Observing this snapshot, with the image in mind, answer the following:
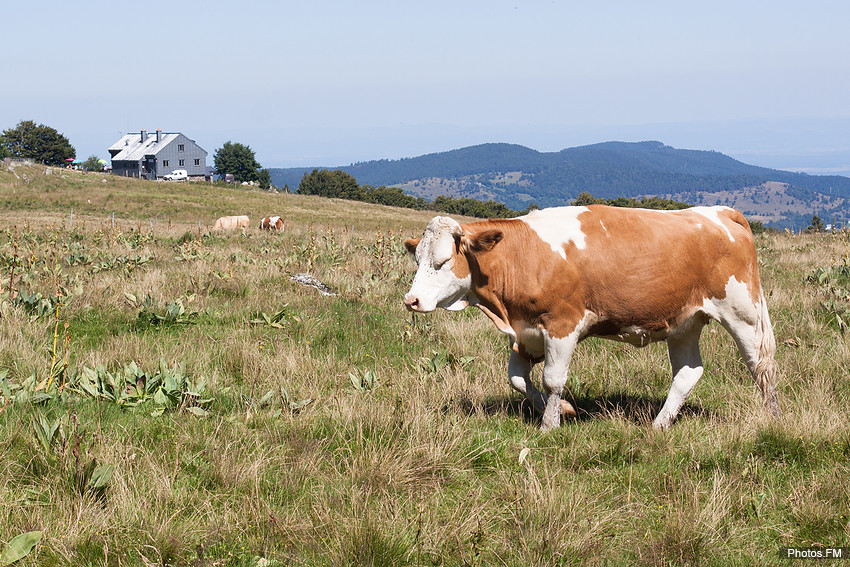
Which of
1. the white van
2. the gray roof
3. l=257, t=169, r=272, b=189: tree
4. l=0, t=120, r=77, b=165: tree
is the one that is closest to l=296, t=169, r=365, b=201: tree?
l=257, t=169, r=272, b=189: tree

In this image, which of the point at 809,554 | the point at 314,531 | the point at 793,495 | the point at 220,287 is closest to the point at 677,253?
the point at 793,495

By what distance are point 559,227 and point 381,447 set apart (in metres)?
2.33

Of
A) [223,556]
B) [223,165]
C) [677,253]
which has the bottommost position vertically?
[223,556]

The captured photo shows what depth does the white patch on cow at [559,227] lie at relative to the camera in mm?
5520

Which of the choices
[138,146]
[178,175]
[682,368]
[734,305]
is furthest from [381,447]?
[138,146]

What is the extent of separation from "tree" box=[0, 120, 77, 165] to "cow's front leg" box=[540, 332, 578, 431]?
132 m

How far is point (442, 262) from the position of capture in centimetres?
541

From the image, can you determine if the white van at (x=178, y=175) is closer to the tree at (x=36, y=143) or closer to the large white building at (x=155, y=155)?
the large white building at (x=155, y=155)

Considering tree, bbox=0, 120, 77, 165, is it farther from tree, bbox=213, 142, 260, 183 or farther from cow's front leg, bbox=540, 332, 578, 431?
cow's front leg, bbox=540, 332, 578, 431

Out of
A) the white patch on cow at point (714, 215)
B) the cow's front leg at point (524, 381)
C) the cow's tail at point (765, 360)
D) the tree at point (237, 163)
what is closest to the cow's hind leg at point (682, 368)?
the cow's tail at point (765, 360)

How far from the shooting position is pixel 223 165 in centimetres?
14262

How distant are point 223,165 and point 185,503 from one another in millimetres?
146820

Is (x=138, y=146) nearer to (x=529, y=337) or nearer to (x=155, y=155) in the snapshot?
(x=155, y=155)

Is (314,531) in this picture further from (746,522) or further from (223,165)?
(223,165)
